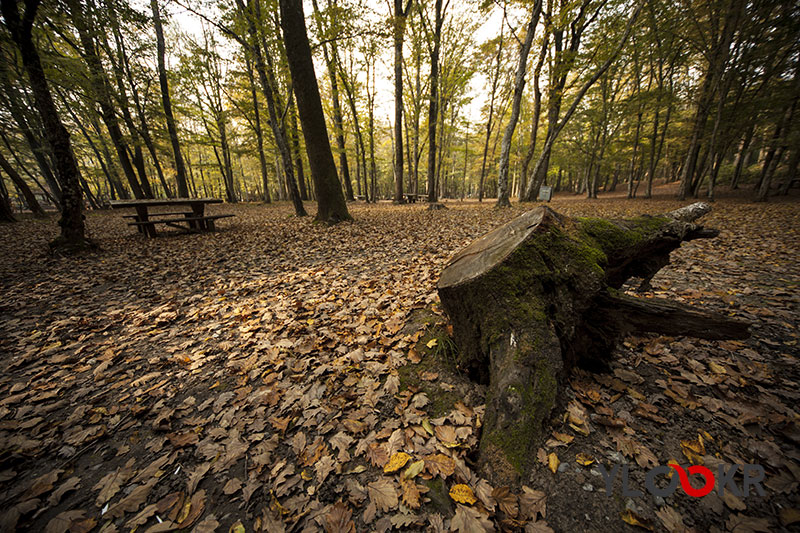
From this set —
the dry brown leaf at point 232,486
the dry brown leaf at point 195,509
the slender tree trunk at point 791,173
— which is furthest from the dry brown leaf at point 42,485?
the slender tree trunk at point 791,173

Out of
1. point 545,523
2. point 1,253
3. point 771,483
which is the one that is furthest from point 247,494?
point 1,253

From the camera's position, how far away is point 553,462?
1.57m

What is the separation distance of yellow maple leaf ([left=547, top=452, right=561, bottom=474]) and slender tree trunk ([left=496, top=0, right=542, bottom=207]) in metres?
10.2

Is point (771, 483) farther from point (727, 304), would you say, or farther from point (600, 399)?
point (727, 304)

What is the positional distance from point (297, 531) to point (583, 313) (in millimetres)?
2358

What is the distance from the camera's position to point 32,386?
2449 millimetres

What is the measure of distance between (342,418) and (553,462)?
1437mm

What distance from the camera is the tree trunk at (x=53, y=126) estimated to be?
16.7 feet

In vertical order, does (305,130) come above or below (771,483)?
above

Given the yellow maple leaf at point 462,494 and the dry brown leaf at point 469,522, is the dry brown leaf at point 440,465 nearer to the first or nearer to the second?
the yellow maple leaf at point 462,494

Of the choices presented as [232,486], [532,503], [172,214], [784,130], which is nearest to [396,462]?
[532,503]

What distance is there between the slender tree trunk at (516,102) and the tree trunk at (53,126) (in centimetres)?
1208

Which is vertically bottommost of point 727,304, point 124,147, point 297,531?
point 297,531

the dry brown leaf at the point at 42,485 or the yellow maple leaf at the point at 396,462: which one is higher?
the yellow maple leaf at the point at 396,462
